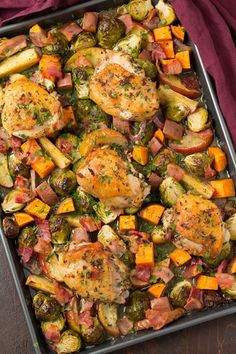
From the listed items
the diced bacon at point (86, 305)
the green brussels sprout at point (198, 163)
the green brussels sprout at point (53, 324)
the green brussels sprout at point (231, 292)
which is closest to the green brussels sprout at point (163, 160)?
the green brussels sprout at point (198, 163)

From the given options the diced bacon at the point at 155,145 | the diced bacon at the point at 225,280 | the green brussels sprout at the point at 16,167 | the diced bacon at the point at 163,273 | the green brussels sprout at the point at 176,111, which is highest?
the green brussels sprout at the point at 176,111

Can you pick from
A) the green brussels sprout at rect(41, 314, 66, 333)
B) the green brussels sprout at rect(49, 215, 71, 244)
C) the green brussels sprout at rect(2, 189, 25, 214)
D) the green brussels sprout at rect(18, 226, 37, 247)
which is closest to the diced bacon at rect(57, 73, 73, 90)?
the green brussels sprout at rect(2, 189, 25, 214)

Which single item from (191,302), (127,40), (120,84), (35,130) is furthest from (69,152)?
(191,302)

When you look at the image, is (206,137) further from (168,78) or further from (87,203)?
(87,203)

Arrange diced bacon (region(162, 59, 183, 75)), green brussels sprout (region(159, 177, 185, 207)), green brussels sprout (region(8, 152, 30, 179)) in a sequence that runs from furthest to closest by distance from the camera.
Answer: diced bacon (region(162, 59, 183, 75)), green brussels sprout (region(8, 152, 30, 179)), green brussels sprout (region(159, 177, 185, 207))

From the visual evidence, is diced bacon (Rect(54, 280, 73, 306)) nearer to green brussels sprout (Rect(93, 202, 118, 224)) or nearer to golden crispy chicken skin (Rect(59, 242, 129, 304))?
golden crispy chicken skin (Rect(59, 242, 129, 304))

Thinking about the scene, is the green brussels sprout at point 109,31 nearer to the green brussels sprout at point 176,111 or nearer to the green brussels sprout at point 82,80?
the green brussels sprout at point 82,80

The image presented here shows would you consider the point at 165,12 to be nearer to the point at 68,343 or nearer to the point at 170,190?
the point at 170,190
